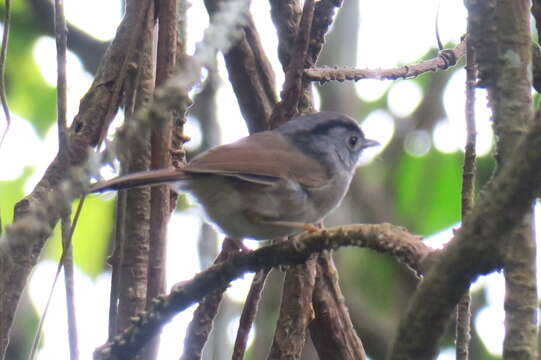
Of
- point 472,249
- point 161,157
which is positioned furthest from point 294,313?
point 472,249

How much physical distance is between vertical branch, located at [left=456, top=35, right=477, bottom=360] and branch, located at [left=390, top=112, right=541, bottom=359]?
0.72m

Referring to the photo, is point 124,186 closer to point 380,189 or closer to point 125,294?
point 125,294

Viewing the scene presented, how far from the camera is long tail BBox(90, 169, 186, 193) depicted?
2534 mm

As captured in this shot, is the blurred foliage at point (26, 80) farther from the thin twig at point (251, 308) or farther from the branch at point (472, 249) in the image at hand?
the branch at point (472, 249)

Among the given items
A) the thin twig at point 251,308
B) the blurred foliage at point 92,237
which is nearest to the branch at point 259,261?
the thin twig at point 251,308

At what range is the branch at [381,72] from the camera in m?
2.94

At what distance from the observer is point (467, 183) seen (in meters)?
2.46

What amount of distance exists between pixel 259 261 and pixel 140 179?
58cm

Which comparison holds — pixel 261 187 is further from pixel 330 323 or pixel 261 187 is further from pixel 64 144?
pixel 64 144

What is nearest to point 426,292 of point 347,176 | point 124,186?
point 124,186

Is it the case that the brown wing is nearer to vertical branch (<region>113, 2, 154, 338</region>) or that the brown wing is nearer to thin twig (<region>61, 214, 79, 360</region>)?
vertical branch (<region>113, 2, 154, 338</region>)

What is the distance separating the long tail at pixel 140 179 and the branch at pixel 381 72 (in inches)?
24.3

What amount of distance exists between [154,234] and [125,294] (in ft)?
0.76

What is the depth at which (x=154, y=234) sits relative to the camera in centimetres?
270
